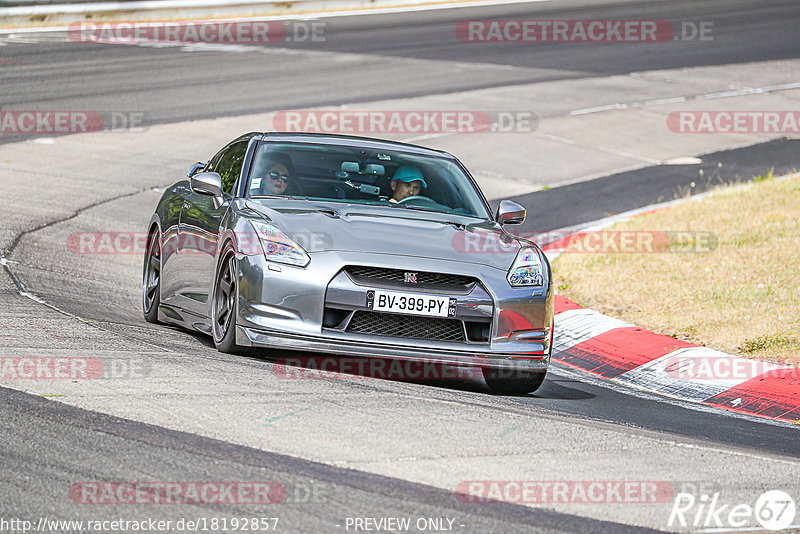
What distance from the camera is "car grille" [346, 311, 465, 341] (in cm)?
655

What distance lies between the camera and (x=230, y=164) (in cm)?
835

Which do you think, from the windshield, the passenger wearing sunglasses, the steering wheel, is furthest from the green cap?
the passenger wearing sunglasses

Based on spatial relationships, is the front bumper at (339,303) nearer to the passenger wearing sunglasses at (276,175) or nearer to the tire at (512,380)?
the tire at (512,380)

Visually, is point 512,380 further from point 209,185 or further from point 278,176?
point 209,185

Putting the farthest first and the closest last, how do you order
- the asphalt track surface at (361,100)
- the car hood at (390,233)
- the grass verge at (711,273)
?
the grass verge at (711,273), the car hood at (390,233), the asphalt track surface at (361,100)

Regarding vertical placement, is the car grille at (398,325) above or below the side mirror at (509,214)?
below

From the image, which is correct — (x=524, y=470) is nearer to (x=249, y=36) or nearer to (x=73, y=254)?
(x=73, y=254)

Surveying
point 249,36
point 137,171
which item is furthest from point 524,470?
point 249,36

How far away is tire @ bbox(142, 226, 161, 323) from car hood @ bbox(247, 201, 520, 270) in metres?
1.59

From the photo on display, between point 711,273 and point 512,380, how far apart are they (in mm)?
4388

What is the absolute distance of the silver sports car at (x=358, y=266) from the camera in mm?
6547

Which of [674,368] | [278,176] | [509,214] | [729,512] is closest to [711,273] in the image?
[674,368]

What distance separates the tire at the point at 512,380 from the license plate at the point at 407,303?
56 centimetres

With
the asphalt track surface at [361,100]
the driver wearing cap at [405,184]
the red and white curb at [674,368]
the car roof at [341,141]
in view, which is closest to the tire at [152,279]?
the asphalt track surface at [361,100]
